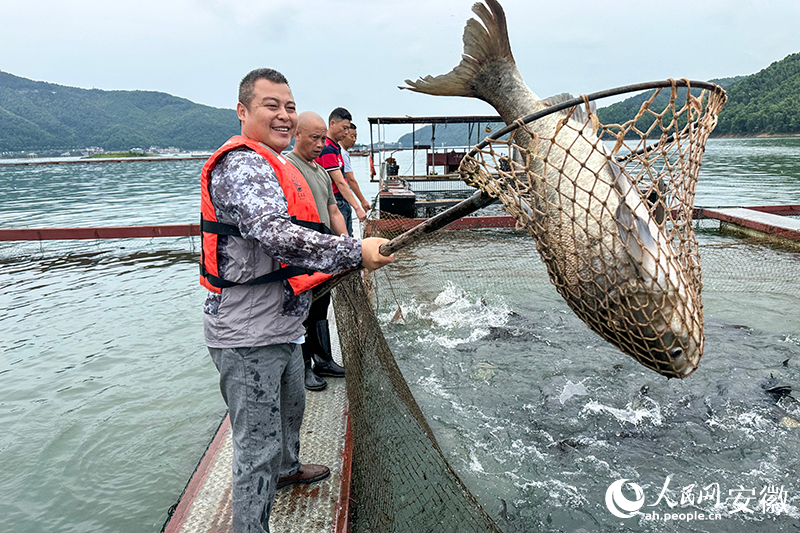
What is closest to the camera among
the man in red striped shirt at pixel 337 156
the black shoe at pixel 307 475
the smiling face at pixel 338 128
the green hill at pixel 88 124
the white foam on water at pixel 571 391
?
the black shoe at pixel 307 475

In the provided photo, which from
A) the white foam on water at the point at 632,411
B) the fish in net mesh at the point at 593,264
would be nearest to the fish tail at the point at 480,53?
the fish in net mesh at the point at 593,264

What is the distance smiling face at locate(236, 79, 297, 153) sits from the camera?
1.92 m

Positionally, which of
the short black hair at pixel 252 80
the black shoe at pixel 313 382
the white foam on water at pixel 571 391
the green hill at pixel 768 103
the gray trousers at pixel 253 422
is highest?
the green hill at pixel 768 103

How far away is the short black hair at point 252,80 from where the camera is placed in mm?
1917

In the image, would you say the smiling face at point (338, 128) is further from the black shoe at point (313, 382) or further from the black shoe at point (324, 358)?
the black shoe at point (313, 382)

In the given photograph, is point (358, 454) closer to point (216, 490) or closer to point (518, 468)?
point (216, 490)

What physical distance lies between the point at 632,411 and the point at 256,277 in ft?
12.1

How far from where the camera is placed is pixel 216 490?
269cm

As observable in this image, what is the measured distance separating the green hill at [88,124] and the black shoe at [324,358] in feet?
528

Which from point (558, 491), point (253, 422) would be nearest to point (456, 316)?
point (558, 491)

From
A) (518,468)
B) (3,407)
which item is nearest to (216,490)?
(518,468)

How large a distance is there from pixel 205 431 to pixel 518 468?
2.63 metres

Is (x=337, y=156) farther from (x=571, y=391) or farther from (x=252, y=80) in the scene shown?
(x=571, y=391)

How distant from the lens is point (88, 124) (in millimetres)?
177375
